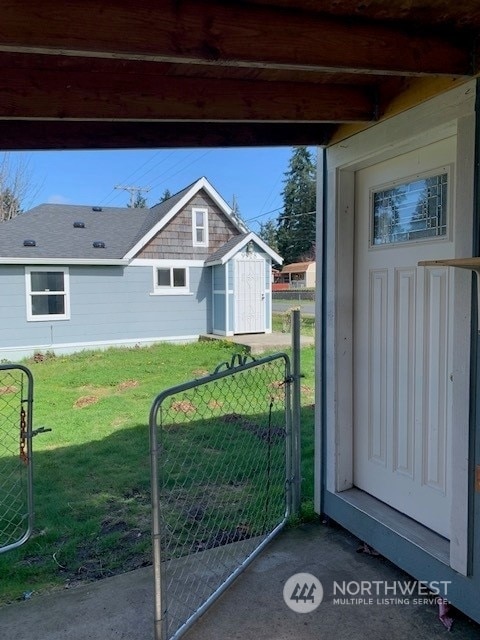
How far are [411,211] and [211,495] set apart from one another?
2.46 meters

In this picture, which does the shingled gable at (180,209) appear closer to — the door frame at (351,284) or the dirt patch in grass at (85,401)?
the dirt patch in grass at (85,401)

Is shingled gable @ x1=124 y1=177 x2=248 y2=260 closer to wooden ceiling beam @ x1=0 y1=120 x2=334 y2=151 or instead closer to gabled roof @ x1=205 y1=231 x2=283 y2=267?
gabled roof @ x1=205 y1=231 x2=283 y2=267

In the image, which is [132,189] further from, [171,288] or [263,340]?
[263,340]

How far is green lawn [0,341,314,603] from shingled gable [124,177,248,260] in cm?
441

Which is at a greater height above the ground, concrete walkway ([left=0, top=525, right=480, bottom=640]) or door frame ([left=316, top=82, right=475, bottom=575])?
door frame ([left=316, top=82, right=475, bottom=575])

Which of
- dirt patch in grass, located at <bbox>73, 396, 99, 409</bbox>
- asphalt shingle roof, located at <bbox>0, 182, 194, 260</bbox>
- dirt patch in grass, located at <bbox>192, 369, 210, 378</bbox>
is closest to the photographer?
dirt patch in grass, located at <bbox>73, 396, 99, 409</bbox>

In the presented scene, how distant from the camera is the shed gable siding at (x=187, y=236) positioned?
39.1ft

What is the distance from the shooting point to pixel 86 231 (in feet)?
39.8

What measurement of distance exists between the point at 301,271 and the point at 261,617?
36140mm

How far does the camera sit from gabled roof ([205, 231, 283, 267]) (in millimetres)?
11758

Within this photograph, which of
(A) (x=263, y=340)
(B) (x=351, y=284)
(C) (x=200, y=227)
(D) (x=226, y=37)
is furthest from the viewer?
(C) (x=200, y=227)

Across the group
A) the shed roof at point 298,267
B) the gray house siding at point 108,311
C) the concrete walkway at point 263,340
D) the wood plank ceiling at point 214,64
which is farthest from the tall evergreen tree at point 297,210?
the wood plank ceiling at point 214,64

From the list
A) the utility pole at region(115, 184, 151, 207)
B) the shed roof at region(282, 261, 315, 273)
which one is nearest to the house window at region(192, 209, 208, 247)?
the utility pole at region(115, 184, 151, 207)

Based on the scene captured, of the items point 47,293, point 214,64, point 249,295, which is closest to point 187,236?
point 249,295
